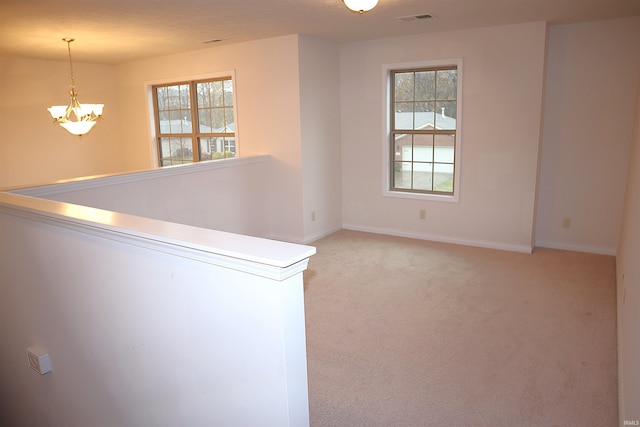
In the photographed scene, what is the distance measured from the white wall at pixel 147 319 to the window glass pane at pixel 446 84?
13.8 ft

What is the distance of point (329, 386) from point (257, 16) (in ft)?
10.4

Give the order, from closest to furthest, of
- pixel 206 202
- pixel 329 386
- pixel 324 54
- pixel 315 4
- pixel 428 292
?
pixel 329 386 < pixel 315 4 < pixel 428 292 < pixel 206 202 < pixel 324 54

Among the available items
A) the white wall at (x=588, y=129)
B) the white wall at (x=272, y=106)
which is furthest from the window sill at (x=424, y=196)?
the white wall at (x=272, y=106)

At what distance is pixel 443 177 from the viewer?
560 cm

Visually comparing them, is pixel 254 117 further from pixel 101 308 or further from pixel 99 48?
pixel 101 308

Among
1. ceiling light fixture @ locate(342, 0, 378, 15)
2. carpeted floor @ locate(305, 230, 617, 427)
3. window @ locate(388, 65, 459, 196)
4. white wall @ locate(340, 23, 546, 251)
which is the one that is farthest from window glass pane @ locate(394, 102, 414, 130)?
ceiling light fixture @ locate(342, 0, 378, 15)

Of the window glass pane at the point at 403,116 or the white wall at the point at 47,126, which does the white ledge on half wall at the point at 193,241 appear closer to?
the window glass pane at the point at 403,116

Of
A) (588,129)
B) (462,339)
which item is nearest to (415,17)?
(588,129)

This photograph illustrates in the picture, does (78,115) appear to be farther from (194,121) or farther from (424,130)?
(424,130)

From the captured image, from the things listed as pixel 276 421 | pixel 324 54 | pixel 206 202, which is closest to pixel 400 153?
pixel 324 54

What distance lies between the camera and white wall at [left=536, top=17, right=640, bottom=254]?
4.57 metres

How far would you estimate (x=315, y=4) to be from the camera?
12.5 ft

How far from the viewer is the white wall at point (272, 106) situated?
532 cm

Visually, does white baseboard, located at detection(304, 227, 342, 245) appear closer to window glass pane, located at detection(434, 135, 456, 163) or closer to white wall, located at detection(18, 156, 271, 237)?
white wall, located at detection(18, 156, 271, 237)
